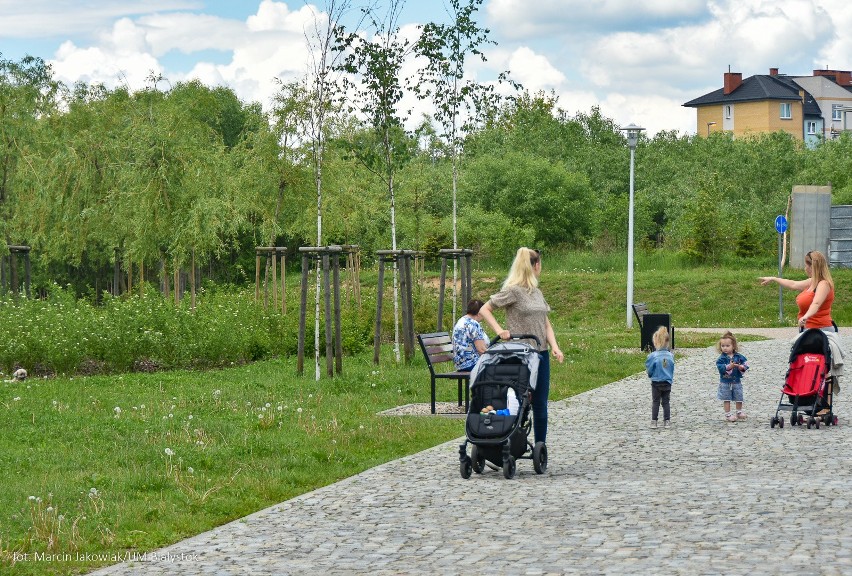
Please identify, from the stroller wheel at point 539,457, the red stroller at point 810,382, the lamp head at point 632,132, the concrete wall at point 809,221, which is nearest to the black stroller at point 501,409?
Result: the stroller wheel at point 539,457

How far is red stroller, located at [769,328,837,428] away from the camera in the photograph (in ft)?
42.3

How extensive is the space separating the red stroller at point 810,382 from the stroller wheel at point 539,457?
3991 millimetres

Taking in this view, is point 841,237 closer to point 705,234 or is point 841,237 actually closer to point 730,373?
point 705,234

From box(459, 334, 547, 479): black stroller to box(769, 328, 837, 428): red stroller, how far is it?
4.10 m

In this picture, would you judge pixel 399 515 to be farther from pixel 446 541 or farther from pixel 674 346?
pixel 674 346

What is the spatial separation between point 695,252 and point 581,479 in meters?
37.0

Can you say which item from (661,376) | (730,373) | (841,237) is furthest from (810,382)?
(841,237)

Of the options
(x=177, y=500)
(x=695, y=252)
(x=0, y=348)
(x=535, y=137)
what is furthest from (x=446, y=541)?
(x=535, y=137)

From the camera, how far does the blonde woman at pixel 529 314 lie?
10.1 metres

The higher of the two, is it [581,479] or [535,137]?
[535,137]

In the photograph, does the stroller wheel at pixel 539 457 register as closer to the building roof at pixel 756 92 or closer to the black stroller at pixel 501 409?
the black stroller at pixel 501 409

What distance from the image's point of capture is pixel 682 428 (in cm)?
1305

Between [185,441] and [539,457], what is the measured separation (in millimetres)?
3353

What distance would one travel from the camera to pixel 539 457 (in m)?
9.95
